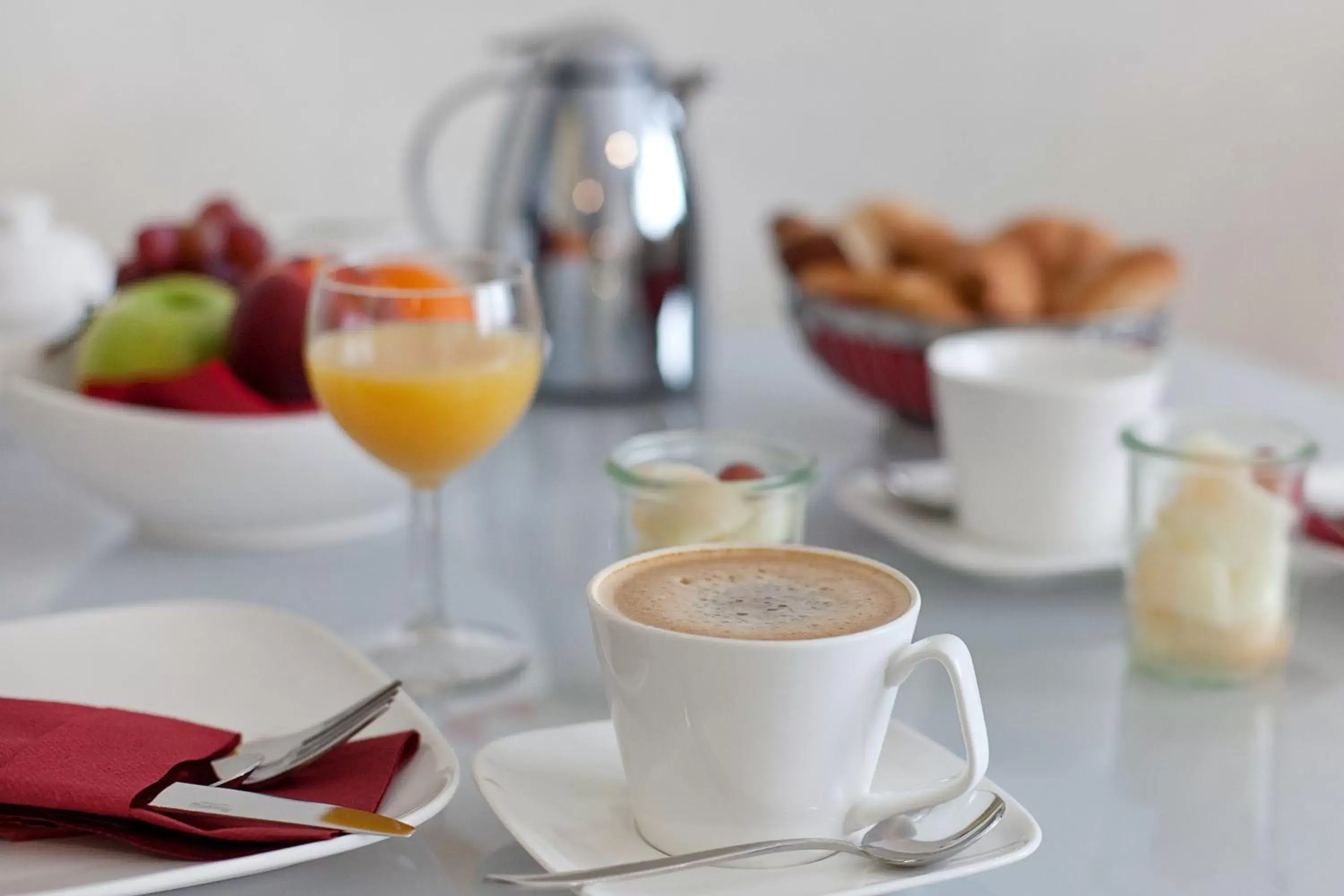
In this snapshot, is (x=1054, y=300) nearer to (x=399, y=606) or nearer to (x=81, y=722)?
(x=399, y=606)

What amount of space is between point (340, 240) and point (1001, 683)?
82 cm

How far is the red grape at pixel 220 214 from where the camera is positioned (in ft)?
4.12

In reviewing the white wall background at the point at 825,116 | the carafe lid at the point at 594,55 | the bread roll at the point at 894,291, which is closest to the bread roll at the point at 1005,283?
the bread roll at the point at 894,291

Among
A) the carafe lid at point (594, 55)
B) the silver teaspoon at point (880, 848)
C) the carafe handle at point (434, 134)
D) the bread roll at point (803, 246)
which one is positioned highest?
the carafe lid at point (594, 55)

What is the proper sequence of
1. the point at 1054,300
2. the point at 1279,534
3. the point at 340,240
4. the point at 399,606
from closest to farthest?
the point at 1279,534, the point at 399,606, the point at 1054,300, the point at 340,240

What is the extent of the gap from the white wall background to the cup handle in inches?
58.9

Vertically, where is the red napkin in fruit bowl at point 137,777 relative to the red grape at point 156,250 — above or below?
below

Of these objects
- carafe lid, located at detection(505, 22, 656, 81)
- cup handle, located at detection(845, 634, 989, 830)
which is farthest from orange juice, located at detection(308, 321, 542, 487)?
carafe lid, located at detection(505, 22, 656, 81)

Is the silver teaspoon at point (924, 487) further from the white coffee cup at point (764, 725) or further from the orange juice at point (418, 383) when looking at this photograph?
the white coffee cup at point (764, 725)

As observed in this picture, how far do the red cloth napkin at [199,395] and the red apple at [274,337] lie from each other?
0.04ft

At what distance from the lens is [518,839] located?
570 millimetres

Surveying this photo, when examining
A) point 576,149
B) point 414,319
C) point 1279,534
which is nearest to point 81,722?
point 414,319

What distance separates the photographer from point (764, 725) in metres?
0.54

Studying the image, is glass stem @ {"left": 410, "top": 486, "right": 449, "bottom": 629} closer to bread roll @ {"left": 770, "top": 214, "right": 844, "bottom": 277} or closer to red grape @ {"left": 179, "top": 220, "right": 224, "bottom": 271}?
red grape @ {"left": 179, "top": 220, "right": 224, "bottom": 271}
